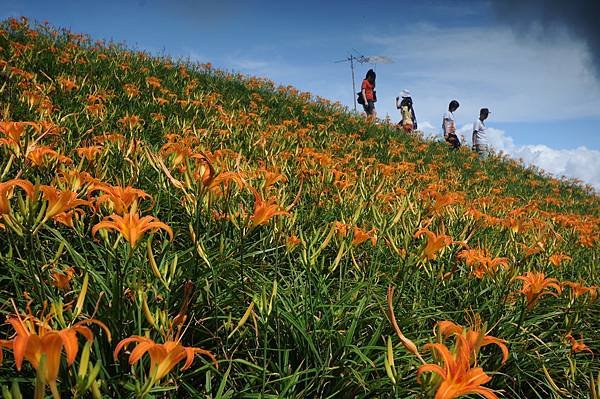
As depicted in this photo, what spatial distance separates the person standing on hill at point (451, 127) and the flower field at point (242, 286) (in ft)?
23.1

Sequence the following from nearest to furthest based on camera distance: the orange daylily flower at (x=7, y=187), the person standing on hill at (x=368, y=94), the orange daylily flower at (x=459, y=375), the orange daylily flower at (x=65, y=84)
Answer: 1. the orange daylily flower at (x=459, y=375)
2. the orange daylily flower at (x=7, y=187)
3. the orange daylily flower at (x=65, y=84)
4. the person standing on hill at (x=368, y=94)

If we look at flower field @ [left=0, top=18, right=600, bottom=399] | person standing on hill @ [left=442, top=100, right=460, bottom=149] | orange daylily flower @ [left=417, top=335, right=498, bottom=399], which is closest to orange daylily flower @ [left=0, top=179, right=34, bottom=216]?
flower field @ [left=0, top=18, right=600, bottom=399]

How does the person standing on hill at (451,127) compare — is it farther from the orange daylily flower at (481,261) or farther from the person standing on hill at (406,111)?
the orange daylily flower at (481,261)

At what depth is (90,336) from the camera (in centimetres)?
71

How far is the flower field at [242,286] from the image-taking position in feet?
3.26

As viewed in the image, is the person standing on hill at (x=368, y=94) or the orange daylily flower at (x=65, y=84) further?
the person standing on hill at (x=368, y=94)

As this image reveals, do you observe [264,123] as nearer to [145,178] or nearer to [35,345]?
[145,178]

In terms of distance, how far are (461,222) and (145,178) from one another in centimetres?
211

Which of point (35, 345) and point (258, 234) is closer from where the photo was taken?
point (35, 345)

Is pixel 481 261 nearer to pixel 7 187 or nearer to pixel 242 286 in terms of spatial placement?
pixel 242 286

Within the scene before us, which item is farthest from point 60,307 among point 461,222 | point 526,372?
point 461,222

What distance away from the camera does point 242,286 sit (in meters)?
1.62

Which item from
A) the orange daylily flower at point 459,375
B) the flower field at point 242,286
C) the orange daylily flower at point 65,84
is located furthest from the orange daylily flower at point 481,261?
the orange daylily flower at point 65,84

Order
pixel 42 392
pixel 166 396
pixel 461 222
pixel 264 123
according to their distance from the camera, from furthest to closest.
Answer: pixel 264 123, pixel 461 222, pixel 166 396, pixel 42 392
